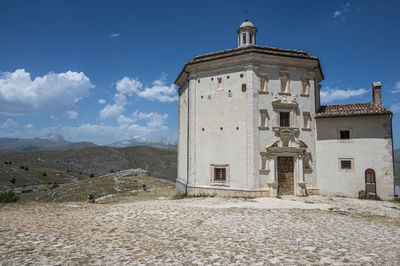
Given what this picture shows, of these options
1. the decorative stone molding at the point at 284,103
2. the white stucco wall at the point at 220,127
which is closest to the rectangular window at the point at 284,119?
the decorative stone molding at the point at 284,103

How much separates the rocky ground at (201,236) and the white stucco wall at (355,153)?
5.27 metres

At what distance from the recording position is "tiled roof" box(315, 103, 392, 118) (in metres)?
19.2

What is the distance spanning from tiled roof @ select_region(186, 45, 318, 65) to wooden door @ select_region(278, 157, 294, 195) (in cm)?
875

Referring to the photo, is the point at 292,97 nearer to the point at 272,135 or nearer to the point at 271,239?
the point at 272,135

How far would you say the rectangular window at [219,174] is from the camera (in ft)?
64.5

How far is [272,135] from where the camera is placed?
64.1ft

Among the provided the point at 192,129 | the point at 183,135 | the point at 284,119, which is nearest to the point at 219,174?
the point at 192,129

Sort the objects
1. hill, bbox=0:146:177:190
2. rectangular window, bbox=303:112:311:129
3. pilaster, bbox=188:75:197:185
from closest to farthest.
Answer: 1. rectangular window, bbox=303:112:311:129
2. pilaster, bbox=188:75:197:185
3. hill, bbox=0:146:177:190

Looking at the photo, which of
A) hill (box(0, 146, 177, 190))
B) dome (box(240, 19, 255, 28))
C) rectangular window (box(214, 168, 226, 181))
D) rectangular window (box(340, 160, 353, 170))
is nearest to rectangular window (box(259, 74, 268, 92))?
dome (box(240, 19, 255, 28))

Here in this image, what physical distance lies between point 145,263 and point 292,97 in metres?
17.9

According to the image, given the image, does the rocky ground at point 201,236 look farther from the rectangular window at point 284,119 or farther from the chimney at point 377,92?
the chimney at point 377,92

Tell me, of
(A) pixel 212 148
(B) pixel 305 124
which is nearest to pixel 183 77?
(A) pixel 212 148

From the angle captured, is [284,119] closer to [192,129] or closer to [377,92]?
[192,129]

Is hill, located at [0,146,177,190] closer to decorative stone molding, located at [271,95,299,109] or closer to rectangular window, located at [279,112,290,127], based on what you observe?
rectangular window, located at [279,112,290,127]
